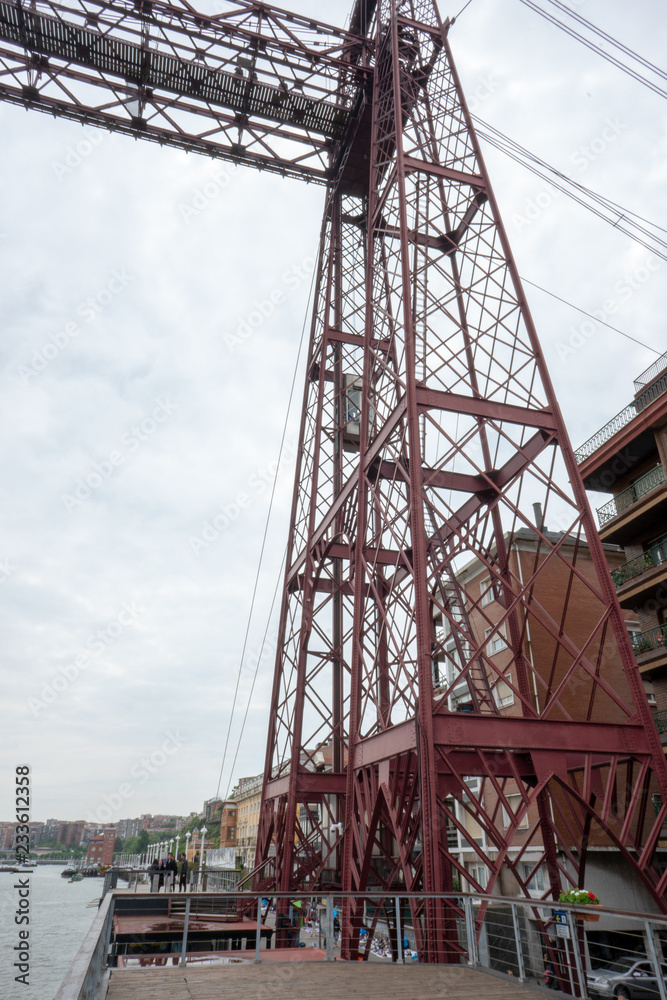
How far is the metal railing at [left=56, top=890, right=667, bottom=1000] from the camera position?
6129 millimetres

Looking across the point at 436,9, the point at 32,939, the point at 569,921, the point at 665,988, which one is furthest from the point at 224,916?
the point at 32,939

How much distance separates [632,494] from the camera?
76.7 feet

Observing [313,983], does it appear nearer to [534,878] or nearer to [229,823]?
[534,878]

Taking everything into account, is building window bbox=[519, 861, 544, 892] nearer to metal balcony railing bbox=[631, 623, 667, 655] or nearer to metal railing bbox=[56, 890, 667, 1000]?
metal railing bbox=[56, 890, 667, 1000]

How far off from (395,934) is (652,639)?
1437 centimetres

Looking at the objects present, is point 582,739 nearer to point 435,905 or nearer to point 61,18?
point 435,905

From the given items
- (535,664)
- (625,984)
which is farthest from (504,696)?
(625,984)

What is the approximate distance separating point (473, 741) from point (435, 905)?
191 cm

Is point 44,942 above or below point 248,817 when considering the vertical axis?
below

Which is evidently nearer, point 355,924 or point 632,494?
point 355,924

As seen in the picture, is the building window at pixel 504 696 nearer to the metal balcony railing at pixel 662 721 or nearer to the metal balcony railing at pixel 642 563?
the metal balcony railing at pixel 642 563

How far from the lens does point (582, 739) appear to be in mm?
9344

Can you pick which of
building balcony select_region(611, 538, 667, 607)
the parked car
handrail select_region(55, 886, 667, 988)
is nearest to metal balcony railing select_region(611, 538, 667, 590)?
building balcony select_region(611, 538, 667, 607)

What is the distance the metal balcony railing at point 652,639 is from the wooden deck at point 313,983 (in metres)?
15.8
